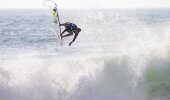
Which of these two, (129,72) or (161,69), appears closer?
(129,72)

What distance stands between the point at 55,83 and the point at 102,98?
230 cm

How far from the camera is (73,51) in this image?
26.7 meters

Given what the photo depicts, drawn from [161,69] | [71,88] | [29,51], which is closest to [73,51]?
[29,51]

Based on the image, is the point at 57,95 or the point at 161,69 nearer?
the point at 57,95

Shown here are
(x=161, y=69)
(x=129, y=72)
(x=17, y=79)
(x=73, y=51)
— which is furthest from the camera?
(x=73, y=51)

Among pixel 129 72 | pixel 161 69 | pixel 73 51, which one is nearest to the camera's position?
pixel 129 72

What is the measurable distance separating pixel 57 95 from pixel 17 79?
219 cm

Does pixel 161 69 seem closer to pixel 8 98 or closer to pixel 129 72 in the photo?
pixel 129 72

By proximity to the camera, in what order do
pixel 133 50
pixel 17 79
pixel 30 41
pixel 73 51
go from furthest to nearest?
pixel 30 41 < pixel 73 51 < pixel 133 50 < pixel 17 79

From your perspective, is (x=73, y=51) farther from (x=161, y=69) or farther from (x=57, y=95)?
(x=57, y=95)

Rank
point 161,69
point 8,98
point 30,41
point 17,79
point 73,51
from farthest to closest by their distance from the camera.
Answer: point 30,41 → point 73,51 → point 161,69 → point 17,79 → point 8,98

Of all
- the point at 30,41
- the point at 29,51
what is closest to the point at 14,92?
the point at 29,51

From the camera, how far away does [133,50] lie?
77.9 ft

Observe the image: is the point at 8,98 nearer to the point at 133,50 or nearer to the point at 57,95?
the point at 57,95
